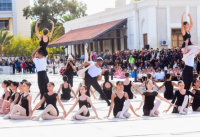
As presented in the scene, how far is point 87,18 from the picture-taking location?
47781mm

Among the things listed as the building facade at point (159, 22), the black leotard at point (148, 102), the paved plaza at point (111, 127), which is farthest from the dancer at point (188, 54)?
the building facade at point (159, 22)

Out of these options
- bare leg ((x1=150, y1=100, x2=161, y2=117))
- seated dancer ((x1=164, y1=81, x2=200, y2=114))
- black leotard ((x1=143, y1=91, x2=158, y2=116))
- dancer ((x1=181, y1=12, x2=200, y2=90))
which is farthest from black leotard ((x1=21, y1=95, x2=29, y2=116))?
dancer ((x1=181, y1=12, x2=200, y2=90))

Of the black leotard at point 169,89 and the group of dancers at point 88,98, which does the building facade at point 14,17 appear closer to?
the black leotard at point 169,89

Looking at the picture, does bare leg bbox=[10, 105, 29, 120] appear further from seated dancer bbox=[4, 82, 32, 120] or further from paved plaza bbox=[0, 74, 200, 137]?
paved plaza bbox=[0, 74, 200, 137]

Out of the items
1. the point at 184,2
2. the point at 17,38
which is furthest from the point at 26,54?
the point at 184,2

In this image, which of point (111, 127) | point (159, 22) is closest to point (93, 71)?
point (111, 127)

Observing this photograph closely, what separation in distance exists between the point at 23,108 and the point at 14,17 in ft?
209

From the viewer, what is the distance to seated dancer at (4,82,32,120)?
11462 mm

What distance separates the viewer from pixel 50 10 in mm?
73312

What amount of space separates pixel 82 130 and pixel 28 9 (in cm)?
6385

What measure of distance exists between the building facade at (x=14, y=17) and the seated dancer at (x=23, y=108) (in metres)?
62.1

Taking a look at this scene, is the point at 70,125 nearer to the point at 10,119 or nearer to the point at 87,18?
the point at 10,119

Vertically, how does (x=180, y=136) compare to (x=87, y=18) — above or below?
below

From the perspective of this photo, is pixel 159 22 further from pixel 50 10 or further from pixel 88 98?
pixel 50 10
